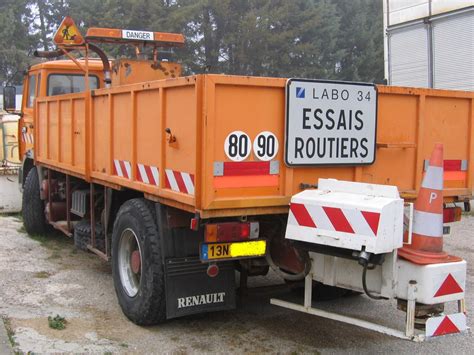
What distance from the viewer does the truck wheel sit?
334 inches

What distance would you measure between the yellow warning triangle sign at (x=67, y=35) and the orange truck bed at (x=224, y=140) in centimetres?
135

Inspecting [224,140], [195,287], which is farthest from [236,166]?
[195,287]

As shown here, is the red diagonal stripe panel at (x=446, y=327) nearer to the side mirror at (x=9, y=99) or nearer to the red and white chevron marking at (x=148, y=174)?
the red and white chevron marking at (x=148, y=174)

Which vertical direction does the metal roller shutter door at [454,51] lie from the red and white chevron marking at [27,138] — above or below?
above

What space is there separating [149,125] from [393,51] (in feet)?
30.3

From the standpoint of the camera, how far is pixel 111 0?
1292 inches

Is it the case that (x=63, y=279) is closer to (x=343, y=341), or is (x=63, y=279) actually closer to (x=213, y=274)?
(x=213, y=274)

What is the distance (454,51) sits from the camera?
11.5 metres

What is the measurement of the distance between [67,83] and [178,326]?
505 centimetres

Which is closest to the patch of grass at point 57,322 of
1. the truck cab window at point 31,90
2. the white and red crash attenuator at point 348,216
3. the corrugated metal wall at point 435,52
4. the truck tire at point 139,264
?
the truck tire at point 139,264

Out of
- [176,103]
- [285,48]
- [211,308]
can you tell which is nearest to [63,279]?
[211,308]

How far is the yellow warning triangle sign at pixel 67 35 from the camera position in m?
7.25

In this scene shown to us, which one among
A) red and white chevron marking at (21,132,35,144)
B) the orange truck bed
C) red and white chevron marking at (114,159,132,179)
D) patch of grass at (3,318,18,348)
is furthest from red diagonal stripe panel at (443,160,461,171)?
red and white chevron marking at (21,132,35,144)

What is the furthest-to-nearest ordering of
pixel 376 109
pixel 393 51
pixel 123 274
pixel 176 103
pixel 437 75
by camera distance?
pixel 393 51
pixel 437 75
pixel 123 274
pixel 376 109
pixel 176 103
